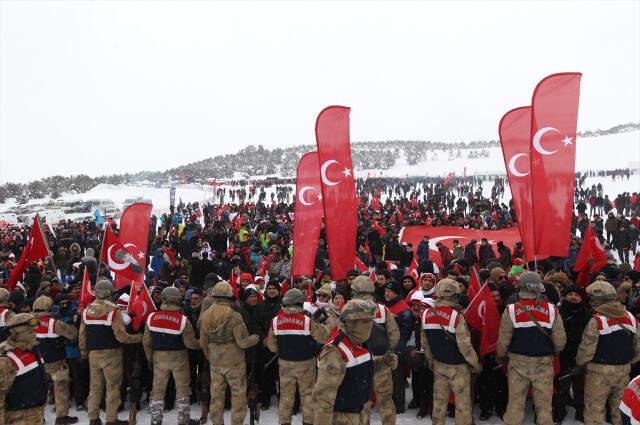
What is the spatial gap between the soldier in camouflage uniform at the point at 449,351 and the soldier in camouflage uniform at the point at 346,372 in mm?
1269

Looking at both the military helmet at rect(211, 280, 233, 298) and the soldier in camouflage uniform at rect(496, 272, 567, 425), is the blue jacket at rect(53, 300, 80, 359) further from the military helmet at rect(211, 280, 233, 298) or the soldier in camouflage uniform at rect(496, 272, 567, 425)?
the soldier in camouflage uniform at rect(496, 272, 567, 425)

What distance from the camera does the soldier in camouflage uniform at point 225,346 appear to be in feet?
15.4

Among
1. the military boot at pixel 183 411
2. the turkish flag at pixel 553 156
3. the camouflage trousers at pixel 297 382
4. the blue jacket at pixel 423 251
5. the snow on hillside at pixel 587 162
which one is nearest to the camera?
the camouflage trousers at pixel 297 382

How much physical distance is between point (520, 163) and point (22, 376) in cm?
601

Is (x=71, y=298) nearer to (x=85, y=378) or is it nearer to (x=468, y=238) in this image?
(x=85, y=378)

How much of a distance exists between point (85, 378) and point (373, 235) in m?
7.71

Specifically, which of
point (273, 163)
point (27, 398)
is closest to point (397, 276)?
point (27, 398)

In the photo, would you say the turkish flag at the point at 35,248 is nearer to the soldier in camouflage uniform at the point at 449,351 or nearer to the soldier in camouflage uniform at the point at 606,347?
the soldier in camouflage uniform at the point at 449,351

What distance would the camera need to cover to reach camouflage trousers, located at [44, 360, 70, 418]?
5.31 m

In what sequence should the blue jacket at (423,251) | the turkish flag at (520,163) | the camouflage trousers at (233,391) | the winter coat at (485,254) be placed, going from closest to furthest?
the camouflage trousers at (233,391)
the turkish flag at (520,163)
the winter coat at (485,254)
the blue jacket at (423,251)

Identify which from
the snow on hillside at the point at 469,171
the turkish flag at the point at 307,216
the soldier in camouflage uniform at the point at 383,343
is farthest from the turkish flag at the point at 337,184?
the snow on hillside at the point at 469,171

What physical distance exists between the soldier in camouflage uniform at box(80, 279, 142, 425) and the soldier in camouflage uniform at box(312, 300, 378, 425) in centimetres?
256

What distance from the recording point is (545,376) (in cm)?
439

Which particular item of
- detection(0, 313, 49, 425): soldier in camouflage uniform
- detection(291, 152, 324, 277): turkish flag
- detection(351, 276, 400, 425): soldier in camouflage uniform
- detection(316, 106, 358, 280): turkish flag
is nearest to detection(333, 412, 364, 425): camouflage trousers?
detection(351, 276, 400, 425): soldier in camouflage uniform
